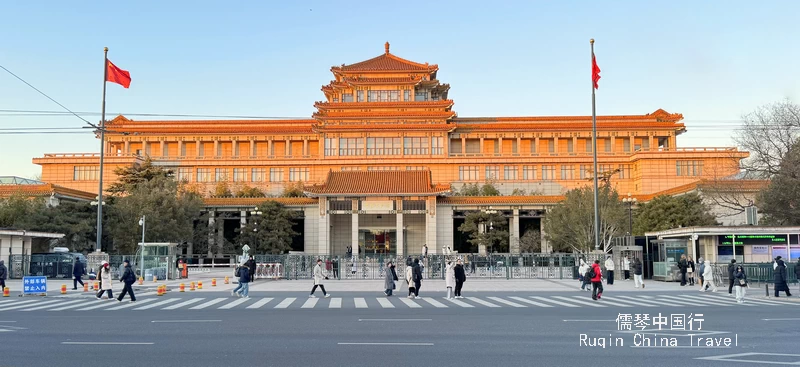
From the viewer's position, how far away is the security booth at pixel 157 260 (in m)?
38.2

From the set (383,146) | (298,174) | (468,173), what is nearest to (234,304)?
(383,146)

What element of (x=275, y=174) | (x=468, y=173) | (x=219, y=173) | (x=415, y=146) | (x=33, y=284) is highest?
(x=415, y=146)

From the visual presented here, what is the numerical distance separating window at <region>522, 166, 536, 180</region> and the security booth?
46.0 m

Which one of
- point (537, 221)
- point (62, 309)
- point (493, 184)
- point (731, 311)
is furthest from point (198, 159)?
point (731, 311)

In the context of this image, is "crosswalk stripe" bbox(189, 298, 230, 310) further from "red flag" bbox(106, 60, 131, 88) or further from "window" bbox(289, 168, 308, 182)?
"window" bbox(289, 168, 308, 182)

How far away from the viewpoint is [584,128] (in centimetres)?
7956

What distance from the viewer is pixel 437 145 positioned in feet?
251

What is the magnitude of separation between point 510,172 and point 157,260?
46499mm

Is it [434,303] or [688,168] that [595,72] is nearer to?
[434,303]

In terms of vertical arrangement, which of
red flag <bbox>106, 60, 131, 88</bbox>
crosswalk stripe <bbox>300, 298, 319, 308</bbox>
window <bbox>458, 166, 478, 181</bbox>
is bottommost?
crosswalk stripe <bbox>300, 298, 319, 308</bbox>

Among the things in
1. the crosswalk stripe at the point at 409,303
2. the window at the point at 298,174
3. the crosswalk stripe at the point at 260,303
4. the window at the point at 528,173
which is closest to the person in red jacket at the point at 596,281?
the crosswalk stripe at the point at 409,303

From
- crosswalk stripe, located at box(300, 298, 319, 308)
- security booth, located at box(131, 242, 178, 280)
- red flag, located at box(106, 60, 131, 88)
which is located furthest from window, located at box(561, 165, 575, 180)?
crosswalk stripe, located at box(300, 298, 319, 308)

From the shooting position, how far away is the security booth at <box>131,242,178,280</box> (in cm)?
3822

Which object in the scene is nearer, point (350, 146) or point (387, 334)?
point (387, 334)
